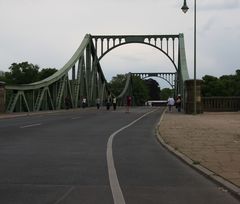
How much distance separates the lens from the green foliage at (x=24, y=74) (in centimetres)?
12144

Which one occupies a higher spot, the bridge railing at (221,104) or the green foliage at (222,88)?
the green foliage at (222,88)

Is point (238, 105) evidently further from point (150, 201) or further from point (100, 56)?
point (150, 201)

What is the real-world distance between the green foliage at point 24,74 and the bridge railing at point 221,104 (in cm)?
7325

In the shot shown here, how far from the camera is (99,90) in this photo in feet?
289

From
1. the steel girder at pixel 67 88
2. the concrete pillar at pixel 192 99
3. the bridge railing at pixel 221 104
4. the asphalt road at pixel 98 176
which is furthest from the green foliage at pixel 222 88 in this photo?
the asphalt road at pixel 98 176

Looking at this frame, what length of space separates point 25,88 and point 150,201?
4202 cm

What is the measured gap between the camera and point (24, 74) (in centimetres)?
12294

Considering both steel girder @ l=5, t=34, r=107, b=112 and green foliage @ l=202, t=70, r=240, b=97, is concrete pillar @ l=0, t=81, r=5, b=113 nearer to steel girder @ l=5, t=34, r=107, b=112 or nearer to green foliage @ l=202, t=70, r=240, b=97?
steel girder @ l=5, t=34, r=107, b=112

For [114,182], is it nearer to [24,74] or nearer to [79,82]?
[79,82]

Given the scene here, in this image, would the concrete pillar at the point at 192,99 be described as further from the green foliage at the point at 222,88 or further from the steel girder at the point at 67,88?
the green foliage at the point at 222,88

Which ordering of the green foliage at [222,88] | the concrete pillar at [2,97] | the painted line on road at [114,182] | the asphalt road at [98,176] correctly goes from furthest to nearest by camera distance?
the green foliage at [222,88], the concrete pillar at [2,97], the asphalt road at [98,176], the painted line on road at [114,182]

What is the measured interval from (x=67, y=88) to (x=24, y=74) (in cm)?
5920

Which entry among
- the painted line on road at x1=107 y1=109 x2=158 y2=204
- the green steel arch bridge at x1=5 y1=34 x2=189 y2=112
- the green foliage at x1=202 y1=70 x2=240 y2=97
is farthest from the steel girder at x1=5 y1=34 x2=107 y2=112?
the green foliage at x1=202 y1=70 x2=240 y2=97

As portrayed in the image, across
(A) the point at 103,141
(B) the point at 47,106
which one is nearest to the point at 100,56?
(B) the point at 47,106
